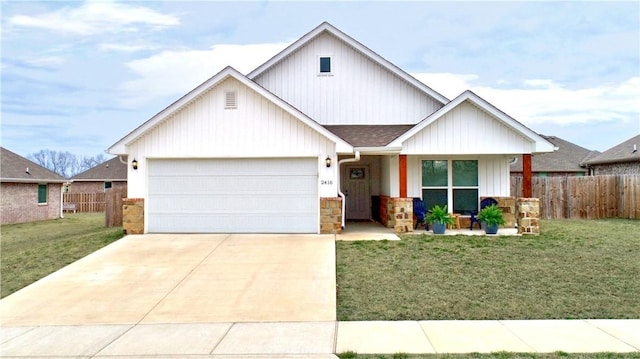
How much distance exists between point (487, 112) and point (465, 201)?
3099 millimetres

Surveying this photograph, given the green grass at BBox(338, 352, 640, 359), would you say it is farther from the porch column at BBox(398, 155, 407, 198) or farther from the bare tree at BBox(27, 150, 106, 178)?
the bare tree at BBox(27, 150, 106, 178)

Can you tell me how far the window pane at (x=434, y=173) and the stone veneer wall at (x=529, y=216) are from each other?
249 centimetres

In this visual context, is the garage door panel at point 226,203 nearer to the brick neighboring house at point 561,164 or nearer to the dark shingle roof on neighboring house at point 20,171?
the dark shingle roof on neighboring house at point 20,171

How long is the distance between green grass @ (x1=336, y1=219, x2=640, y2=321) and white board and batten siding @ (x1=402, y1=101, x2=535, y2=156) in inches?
104

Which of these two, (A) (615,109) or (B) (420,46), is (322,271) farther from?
(A) (615,109)

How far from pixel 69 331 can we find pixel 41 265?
4.90 metres

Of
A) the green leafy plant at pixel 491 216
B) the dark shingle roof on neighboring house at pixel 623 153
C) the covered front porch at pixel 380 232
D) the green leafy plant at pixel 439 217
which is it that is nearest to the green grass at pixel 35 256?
the covered front porch at pixel 380 232

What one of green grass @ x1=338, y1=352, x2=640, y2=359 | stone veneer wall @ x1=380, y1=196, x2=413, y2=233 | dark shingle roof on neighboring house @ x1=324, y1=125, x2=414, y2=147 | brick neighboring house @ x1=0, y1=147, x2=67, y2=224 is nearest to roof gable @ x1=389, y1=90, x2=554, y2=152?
dark shingle roof on neighboring house @ x1=324, y1=125, x2=414, y2=147

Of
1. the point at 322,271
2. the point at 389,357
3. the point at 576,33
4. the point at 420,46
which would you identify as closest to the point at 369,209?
the point at 420,46

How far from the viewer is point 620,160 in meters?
24.3

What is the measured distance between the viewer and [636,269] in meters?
9.24

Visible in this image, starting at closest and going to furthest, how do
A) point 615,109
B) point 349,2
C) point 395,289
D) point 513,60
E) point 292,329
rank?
point 292,329, point 395,289, point 349,2, point 513,60, point 615,109

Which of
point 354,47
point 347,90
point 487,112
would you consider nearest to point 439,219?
point 487,112

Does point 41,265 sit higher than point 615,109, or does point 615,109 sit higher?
point 615,109
